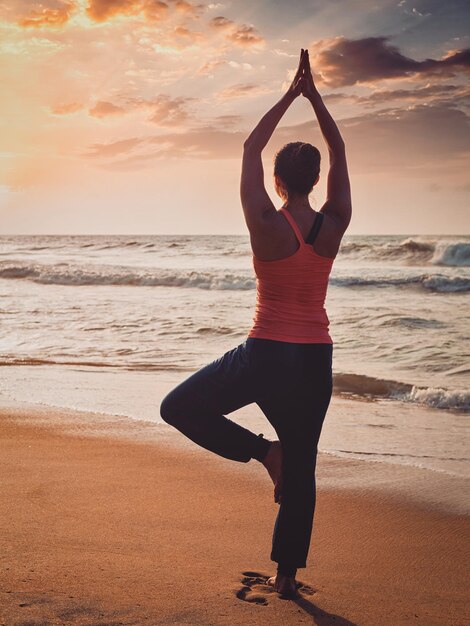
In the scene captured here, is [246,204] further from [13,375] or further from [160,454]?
[13,375]

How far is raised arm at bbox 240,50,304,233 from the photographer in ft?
9.04

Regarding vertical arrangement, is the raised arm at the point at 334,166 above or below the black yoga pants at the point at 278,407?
above

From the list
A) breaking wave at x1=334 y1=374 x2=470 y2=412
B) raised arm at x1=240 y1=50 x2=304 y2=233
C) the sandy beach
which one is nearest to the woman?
raised arm at x1=240 y1=50 x2=304 y2=233

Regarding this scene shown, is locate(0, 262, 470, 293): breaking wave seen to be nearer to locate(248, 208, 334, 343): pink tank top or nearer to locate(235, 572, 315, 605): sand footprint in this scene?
locate(235, 572, 315, 605): sand footprint

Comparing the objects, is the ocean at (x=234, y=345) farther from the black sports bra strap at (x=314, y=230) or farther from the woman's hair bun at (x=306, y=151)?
the woman's hair bun at (x=306, y=151)

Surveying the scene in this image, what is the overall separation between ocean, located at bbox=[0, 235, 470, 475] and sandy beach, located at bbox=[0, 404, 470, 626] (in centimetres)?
118

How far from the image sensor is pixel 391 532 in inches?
162

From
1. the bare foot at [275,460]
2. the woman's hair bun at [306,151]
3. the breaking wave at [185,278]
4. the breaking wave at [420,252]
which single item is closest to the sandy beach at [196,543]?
the bare foot at [275,460]

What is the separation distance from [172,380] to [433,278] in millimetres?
20100

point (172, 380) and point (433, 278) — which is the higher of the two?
point (433, 278)

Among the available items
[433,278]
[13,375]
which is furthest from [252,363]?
[433,278]

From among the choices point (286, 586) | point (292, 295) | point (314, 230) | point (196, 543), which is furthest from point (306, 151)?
point (196, 543)

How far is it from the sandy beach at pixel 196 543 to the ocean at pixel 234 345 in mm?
1176

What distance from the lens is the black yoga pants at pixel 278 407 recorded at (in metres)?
2.86
